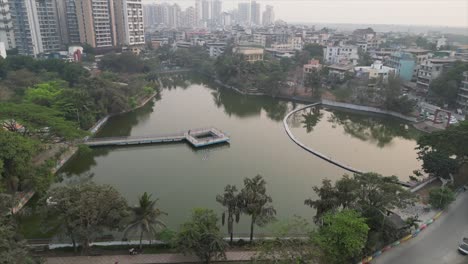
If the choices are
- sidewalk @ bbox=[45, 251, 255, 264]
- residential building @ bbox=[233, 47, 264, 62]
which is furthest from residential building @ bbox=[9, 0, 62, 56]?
sidewalk @ bbox=[45, 251, 255, 264]

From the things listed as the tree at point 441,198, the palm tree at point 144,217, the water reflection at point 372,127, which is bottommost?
the water reflection at point 372,127

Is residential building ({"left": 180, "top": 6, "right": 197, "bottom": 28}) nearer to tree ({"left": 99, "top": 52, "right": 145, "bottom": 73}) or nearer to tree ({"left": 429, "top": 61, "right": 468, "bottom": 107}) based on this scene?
tree ({"left": 99, "top": 52, "right": 145, "bottom": 73})

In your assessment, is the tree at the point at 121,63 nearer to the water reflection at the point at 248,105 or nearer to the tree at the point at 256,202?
the water reflection at the point at 248,105

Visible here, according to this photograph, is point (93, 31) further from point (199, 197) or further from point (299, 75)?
point (199, 197)

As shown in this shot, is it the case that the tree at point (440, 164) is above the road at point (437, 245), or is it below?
above

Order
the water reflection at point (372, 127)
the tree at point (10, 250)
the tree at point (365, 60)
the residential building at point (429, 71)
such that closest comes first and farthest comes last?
the tree at point (10, 250)
the water reflection at point (372, 127)
the residential building at point (429, 71)
the tree at point (365, 60)

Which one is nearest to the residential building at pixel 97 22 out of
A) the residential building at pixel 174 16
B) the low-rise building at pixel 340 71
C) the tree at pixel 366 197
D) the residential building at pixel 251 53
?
the residential building at pixel 251 53

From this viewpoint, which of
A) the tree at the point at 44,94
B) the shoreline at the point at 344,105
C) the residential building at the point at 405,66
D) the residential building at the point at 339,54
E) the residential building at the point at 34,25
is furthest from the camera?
the residential building at the point at 339,54
